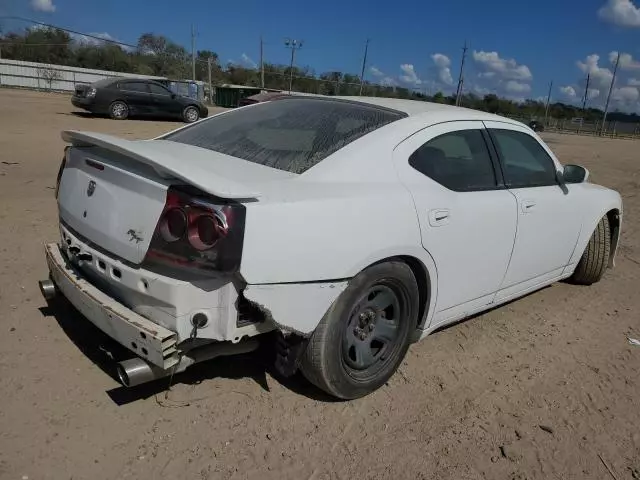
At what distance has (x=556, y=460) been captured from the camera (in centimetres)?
262

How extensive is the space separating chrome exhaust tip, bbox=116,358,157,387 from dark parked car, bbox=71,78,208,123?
17.1 m

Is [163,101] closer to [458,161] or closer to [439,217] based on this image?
[458,161]

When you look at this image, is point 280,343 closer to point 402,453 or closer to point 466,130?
point 402,453

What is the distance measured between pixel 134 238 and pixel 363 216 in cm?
107

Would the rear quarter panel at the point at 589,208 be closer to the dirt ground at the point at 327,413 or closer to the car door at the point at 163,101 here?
the dirt ground at the point at 327,413

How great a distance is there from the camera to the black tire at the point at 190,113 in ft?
64.5

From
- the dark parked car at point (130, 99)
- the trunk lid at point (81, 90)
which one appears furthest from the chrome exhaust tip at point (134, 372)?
the trunk lid at point (81, 90)

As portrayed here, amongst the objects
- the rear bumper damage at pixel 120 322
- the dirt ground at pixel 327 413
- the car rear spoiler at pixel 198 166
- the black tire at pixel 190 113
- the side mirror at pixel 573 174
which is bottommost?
the dirt ground at pixel 327 413

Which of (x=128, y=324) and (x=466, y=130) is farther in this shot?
(x=466, y=130)

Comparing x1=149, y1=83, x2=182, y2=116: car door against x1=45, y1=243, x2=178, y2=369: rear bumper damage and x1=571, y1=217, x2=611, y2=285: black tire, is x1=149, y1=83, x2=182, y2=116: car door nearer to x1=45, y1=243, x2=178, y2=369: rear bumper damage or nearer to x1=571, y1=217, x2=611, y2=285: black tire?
x1=571, y1=217, x2=611, y2=285: black tire

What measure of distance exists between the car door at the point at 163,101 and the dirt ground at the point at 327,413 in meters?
15.9

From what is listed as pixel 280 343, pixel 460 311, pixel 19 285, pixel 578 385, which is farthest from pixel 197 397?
pixel 578 385

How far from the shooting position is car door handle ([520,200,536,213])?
11.9 feet

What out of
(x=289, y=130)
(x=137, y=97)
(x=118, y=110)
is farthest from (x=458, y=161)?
(x=137, y=97)
